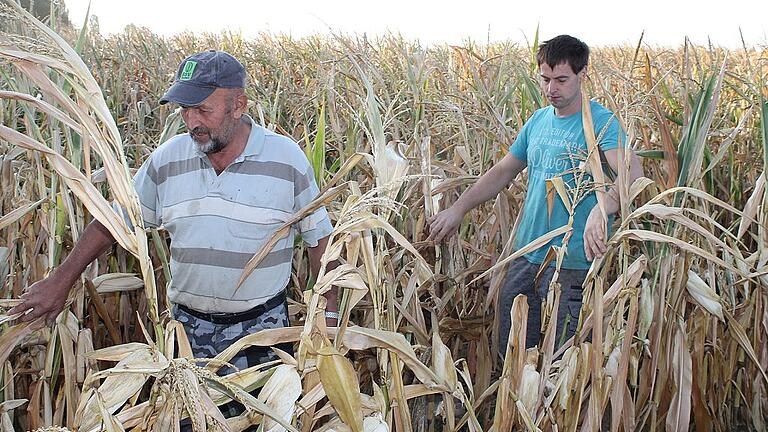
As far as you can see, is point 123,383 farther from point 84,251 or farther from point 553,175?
point 553,175

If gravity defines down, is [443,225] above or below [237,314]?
above

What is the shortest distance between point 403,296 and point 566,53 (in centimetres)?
99

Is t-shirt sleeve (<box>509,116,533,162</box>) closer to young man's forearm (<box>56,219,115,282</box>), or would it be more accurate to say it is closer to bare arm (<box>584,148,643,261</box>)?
bare arm (<box>584,148,643,261</box>)

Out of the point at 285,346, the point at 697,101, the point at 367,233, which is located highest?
the point at 697,101

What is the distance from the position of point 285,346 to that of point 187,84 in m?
0.77

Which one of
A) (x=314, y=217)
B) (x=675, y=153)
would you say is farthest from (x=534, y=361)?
(x=314, y=217)

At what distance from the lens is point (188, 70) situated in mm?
2100

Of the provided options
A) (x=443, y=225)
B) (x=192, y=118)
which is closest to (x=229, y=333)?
(x=192, y=118)

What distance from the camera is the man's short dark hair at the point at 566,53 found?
254cm

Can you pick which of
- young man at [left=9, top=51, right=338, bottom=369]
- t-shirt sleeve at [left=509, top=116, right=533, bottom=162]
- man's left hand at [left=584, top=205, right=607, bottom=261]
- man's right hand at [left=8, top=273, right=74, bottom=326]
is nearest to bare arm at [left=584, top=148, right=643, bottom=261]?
man's left hand at [left=584, top=205, right=607, bottom=261]

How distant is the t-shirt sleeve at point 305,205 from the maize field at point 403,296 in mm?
119

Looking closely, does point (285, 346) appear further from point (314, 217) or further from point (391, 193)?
point (391, 193)

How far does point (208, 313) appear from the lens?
87.0 inches

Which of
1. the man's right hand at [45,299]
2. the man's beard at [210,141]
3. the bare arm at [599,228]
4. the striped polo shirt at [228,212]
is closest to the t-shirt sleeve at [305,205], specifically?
the striped polo shirt at [228,212]
